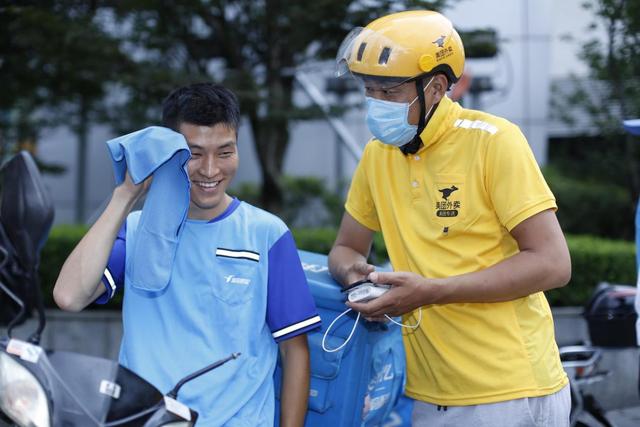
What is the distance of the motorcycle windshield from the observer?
1807 millimetres

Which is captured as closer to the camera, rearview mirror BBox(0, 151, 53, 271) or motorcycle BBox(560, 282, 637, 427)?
motorcycle BBox(560, 282, 637, 427)

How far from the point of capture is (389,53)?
2545 mm

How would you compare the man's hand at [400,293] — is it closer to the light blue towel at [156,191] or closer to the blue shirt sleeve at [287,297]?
the blue shirt sleeve at [287,297]

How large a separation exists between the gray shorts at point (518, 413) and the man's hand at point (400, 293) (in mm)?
362

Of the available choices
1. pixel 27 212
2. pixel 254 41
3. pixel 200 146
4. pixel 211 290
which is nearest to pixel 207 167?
pixel 200 146

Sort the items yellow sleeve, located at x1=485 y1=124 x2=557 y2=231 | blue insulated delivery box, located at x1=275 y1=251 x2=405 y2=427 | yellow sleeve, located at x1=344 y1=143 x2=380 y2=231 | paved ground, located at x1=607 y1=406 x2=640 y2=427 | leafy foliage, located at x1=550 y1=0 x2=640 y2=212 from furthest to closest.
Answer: leafy foliage, located at x1=550 y1=0 x2=640 y2=212 < paved ground, located at x1=607 y1=406 x2=640 y2=427 < yellow sleeve, located at x1=344 y1=143 x2=380 y2=231 < blue insulated delivery box, located at x1=275 y1=251 x2=405 y2=427 < yellow sleeve, located at x1=485 y1=124 x2=557 y2=231

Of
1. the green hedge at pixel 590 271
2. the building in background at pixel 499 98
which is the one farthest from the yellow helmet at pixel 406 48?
the building in background at pixel 499 98

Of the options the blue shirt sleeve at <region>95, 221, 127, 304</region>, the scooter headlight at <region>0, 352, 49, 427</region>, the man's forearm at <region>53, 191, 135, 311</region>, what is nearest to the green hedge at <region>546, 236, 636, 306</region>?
the blue shirt sleeve at <region>95, 221, 127, 304</region>

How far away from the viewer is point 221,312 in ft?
7.74

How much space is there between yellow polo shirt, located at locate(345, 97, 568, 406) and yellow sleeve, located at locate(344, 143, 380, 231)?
22 cm

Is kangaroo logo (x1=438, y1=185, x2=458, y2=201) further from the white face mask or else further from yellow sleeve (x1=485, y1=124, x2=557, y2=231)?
the white face mask

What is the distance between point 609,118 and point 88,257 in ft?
25.6

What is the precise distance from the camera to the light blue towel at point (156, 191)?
220 centimetres

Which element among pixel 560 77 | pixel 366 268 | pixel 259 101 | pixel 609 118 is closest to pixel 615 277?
A: pixel 609 118
